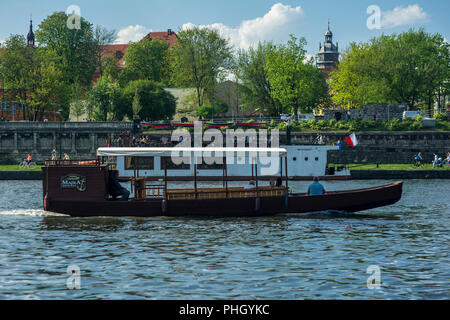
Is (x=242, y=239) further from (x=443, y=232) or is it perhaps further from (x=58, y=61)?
(x=58, y=61)

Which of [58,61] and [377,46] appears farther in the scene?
[58,61]

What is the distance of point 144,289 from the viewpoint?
1727cm

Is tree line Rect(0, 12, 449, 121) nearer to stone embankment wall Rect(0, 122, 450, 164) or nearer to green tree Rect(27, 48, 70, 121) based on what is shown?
green tree Rect(27, 48, 70, 121)

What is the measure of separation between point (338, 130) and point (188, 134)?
18511 mm

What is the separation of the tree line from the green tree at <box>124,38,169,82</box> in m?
8.70

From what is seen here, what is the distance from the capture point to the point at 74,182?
3041 cm

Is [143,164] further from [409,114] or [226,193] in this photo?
[409,114]

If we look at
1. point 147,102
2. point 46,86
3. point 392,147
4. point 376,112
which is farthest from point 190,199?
point 46,86

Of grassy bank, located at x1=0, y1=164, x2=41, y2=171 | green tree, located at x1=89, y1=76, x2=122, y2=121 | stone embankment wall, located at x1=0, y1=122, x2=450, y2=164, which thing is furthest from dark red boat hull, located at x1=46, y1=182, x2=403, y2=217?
green tree, located at x1=89, y1=76, x2=122, y2=121

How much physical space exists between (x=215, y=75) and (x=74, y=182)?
6853 cm

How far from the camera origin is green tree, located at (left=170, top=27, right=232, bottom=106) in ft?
315

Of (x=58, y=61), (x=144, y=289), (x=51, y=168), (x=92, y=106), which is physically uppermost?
(x=58, y=61)
